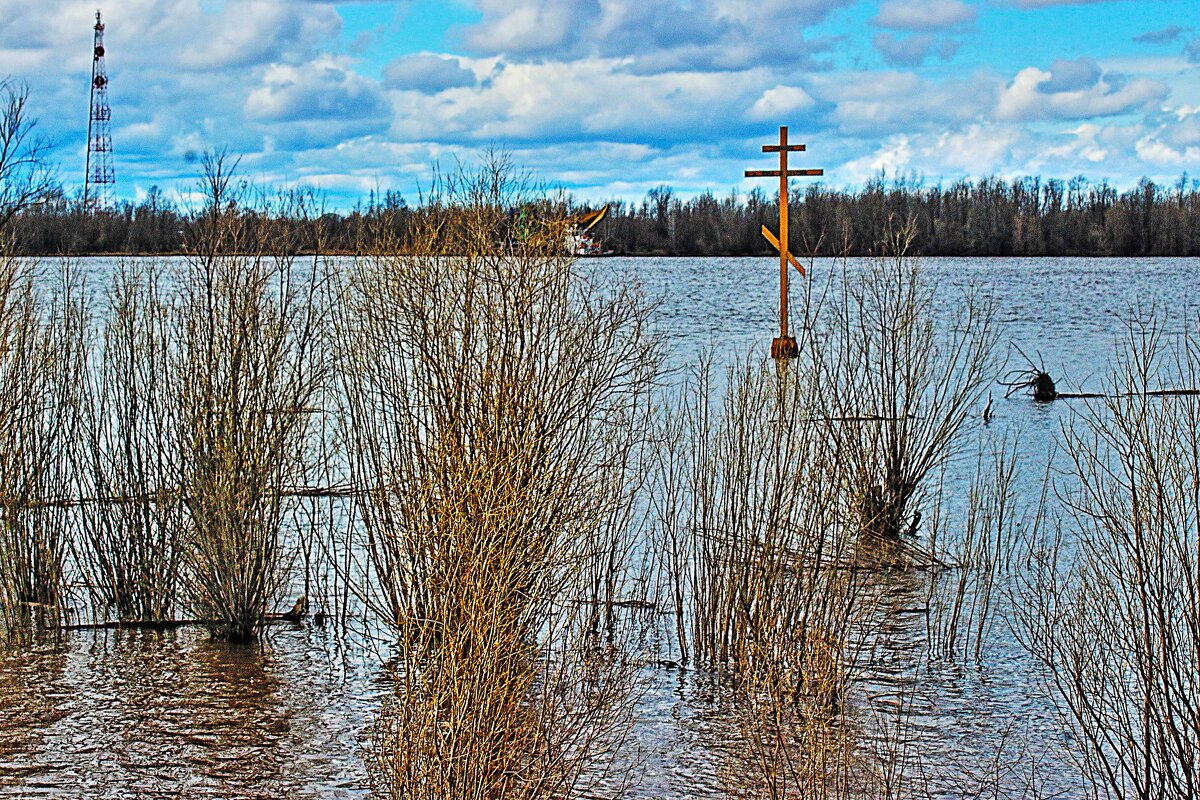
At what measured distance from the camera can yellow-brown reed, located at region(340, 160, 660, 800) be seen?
222 inches

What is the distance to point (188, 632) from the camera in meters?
11.0

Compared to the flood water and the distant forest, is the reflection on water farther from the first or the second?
the distant forest

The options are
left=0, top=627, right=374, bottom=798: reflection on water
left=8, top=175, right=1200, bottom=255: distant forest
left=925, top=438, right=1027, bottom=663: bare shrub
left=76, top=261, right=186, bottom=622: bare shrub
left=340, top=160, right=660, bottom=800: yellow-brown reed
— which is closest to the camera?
left=340, top=160, right=660, bottom=800: yellow-brown reed

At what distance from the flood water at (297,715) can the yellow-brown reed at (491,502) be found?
0.61 m

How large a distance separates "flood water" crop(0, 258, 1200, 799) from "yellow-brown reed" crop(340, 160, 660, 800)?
0.61 metres

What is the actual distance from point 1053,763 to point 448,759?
4.87 meters

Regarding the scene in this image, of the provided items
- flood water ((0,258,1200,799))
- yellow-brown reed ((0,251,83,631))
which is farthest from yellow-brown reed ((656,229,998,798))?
yellow-brown reed ((0,251,83,631))

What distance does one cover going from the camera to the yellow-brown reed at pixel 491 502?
18.5 ft

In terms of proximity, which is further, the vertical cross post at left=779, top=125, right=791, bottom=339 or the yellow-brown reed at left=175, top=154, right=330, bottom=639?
the vertical cross post at left=779, top=125, right=791, bottom=339

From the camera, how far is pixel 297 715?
364 inches

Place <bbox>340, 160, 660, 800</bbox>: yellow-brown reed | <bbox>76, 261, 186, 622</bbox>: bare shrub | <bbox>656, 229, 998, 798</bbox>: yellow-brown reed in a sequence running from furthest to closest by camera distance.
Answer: <bbox>76, 261, 186, 622</bbox>: bare shrub
<bbox>656, 229, 998, 798</bbox>: yellow-brown reed
<bbox>340, 160, 660, 800</bbox>: yellow-brown reed

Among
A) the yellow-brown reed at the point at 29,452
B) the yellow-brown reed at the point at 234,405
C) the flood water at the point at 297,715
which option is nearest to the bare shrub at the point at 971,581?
the flood water at the point at 297,715

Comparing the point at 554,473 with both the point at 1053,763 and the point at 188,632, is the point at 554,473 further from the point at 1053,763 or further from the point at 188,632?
the point at 188,632

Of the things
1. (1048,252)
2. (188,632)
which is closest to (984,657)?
(188,632)
